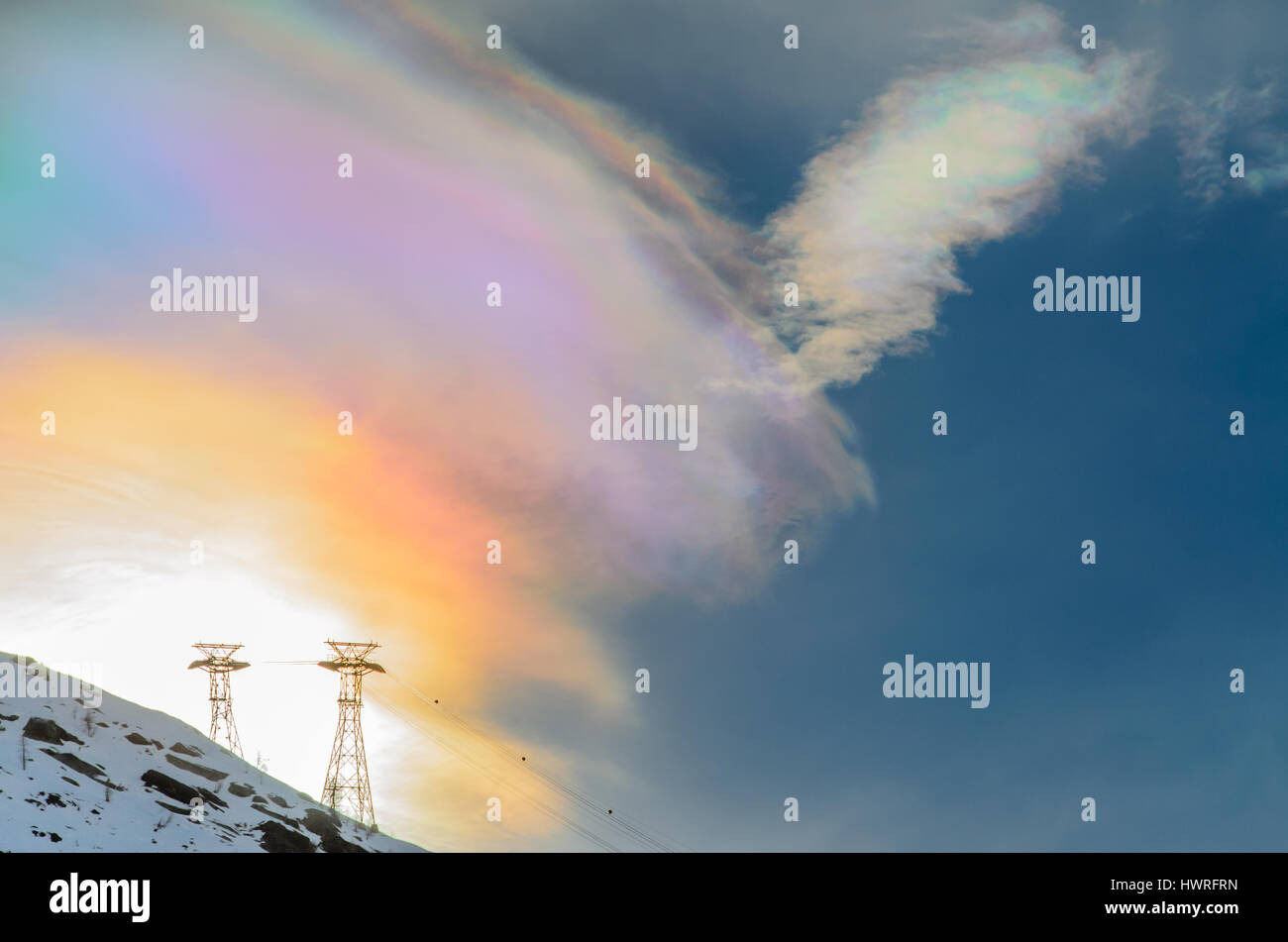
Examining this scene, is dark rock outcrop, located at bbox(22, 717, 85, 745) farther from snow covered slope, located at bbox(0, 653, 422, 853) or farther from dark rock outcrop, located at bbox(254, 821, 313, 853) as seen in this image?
dark rock outcrop, located at bbox(254, 821, 313, 853)

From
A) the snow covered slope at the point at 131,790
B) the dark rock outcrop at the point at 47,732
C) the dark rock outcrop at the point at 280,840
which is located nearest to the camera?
the snow covered slope at the point at 131,790

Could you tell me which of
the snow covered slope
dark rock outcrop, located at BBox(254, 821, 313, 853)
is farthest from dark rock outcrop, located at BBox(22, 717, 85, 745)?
dark rock outcrop, located at BBox(254, 821, 313, 853)

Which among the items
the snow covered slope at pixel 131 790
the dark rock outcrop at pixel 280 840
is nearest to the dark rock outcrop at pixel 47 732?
the snow covered slope at pixel 131 790

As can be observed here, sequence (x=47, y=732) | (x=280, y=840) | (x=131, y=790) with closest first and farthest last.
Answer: (x=131, y=790)
(x=47, y=732)
(x=280, y=840)

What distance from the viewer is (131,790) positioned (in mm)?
61969

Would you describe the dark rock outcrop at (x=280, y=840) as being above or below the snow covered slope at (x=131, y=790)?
below

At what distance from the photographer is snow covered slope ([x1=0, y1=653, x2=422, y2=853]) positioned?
171 feet

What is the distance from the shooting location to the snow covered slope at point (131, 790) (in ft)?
171

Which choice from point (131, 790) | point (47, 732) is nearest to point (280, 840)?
point (131, 790)

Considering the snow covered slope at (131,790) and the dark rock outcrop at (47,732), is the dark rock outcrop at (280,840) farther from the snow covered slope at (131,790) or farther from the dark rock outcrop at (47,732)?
the dark rock outcrop at (47,732)

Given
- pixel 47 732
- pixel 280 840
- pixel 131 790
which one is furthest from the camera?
pixel 280 840

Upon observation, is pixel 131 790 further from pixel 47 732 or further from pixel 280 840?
pixel 280 840
